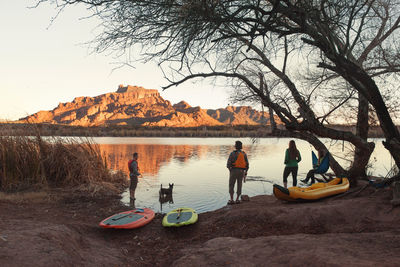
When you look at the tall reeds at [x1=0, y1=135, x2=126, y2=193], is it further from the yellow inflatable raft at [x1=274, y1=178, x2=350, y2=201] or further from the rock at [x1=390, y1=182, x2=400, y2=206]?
the rock at [x1=390, y1=182, x2=400, y2=206]

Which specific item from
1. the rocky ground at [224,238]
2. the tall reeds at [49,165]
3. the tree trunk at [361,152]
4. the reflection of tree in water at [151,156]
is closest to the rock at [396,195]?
the rocky ground at [224,238]

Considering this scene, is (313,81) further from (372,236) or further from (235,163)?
(372,236)

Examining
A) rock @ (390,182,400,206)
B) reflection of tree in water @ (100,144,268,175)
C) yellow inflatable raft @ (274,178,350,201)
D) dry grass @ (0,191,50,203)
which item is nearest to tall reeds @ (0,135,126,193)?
dry grass @ (0,191,50,203)

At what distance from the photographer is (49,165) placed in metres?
11.8

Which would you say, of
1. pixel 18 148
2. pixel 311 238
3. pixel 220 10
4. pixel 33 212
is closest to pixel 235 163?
pixel 311 238

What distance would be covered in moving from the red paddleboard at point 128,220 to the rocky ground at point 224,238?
7.1 inches

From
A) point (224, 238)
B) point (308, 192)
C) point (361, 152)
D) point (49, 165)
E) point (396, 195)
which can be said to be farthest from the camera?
point (49, 165)

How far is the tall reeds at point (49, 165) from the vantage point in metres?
10.8

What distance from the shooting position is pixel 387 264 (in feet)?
12.3

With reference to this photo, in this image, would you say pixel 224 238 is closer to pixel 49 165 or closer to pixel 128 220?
pixel 128 220

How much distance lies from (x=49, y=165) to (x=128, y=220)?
19.0 ft

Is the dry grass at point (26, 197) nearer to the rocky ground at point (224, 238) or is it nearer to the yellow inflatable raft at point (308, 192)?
the rocky ground at point (224, 238)

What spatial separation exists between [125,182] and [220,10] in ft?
33.3

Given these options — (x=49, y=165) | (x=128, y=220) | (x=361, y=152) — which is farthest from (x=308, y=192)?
(x=49, y=165)
